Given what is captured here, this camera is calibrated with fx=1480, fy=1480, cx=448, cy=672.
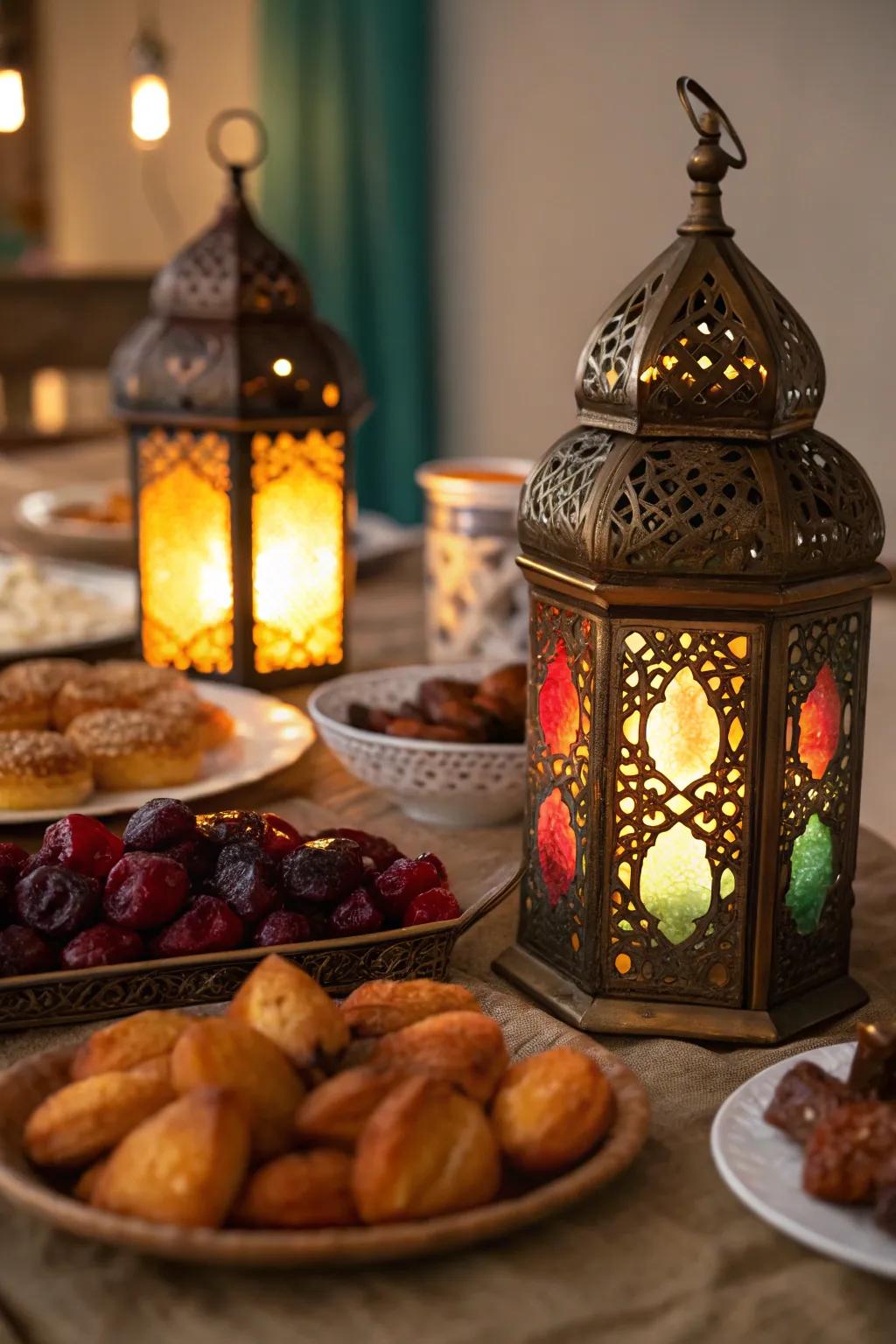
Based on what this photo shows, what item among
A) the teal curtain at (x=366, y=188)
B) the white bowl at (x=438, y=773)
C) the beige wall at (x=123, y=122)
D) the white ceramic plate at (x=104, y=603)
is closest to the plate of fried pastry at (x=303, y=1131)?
the white bowl at (x=438, y=773)

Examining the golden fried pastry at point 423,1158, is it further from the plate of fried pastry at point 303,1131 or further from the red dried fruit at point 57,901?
the red dried fruit at point 57,901

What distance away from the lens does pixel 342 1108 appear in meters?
0.73

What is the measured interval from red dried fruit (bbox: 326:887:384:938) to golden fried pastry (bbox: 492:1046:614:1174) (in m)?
0.22

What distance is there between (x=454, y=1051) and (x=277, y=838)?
0.31 meters

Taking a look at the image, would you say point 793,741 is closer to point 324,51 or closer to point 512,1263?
point 512,1263

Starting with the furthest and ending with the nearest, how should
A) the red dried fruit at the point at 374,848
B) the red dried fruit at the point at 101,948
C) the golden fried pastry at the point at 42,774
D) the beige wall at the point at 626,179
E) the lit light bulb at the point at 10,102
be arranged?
1. the beige wall at the point at 626,179
2. the lit light bulb at the point at 10,102
3. the golden fried pastry at the point at 42,774
4. the red dried fruit at the point at 374,848
5. the red dried fruit at the point at 101,948

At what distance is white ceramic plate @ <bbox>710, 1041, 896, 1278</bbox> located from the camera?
72 centimetres

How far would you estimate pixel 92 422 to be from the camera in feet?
25.7

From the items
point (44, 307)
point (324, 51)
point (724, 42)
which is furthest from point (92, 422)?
point (724, 42)

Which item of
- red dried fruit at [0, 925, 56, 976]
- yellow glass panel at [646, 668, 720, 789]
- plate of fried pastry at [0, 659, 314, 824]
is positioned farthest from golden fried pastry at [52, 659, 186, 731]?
→ yellow glass panel at [646, 668, 720, 789]

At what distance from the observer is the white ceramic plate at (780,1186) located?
2.35 ft

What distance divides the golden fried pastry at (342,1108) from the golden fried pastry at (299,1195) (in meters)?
0.02

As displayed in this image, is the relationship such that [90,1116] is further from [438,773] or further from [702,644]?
[438,773]

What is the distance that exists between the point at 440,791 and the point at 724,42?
11.7ft
